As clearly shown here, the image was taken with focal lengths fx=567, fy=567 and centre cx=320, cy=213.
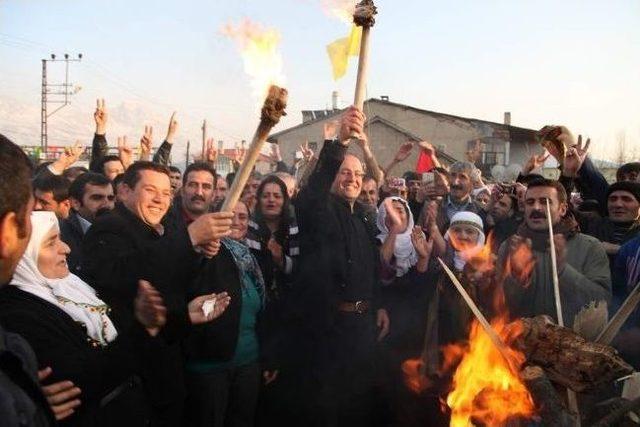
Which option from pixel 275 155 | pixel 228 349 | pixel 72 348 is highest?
pixel 275 155

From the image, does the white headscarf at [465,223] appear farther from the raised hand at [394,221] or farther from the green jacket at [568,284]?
the green jacket at [568,284]

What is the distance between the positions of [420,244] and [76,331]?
3.30m

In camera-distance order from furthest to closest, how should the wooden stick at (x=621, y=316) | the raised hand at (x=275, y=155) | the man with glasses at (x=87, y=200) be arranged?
the raised hand at (x=275, y=155)
the man with glasses at (x=87, y=200)
the wooden stick at (x=621, y=316)

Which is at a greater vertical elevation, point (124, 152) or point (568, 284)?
point (124, 152)

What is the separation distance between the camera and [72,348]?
233 centimetres

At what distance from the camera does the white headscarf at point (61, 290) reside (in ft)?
7.93

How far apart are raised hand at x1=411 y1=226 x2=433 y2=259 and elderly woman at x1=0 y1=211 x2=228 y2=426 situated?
2.87 metres

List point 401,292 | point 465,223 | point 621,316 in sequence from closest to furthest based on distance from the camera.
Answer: point 621,316, point 465,223, point 401,292

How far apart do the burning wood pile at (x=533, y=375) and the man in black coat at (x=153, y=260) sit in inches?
48.2

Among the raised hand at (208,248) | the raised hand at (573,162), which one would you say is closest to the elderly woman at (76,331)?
the raised hand at (208,248)

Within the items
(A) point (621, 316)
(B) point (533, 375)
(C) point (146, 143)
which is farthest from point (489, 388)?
(C) point (146, 143)

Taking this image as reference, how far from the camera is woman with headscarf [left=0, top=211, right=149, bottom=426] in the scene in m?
2.24

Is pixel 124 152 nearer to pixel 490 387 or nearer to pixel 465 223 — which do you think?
pixel 465 223

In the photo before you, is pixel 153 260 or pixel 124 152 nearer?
pixel 153 260
